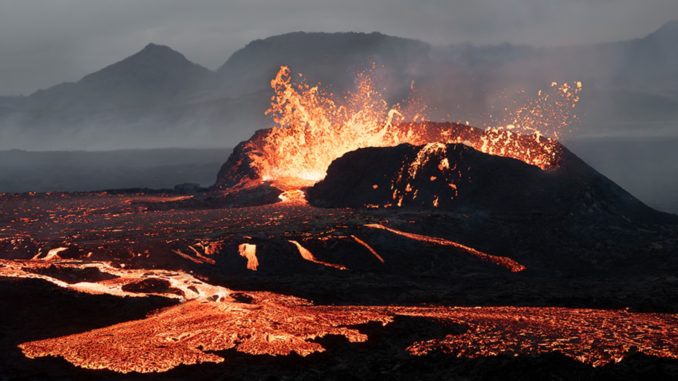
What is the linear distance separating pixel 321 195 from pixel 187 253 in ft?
66.7

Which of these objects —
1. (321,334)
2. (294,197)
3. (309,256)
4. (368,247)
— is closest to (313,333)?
(321,334)

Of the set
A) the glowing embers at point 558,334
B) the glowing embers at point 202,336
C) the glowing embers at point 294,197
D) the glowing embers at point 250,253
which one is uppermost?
the glowing embers at point 294,197

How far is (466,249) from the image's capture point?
38.2 m

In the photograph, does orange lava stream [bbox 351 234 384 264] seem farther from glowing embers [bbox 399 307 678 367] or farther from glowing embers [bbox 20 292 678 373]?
glowing embers [bbox 399 307 678 367]

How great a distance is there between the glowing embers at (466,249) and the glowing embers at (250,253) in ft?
23.9

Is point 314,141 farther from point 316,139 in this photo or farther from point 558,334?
point 558,334

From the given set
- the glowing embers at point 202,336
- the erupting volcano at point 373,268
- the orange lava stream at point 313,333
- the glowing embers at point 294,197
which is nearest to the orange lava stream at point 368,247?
the erupting volcano at point 373,268

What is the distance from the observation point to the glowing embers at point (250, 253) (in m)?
35.8

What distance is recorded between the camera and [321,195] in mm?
55938

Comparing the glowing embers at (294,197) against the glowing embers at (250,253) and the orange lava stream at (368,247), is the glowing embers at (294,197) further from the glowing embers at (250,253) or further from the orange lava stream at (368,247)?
the glowing embers at (250,253)

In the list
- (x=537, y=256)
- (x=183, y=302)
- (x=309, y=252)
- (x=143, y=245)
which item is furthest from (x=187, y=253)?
(x=537, y=256)

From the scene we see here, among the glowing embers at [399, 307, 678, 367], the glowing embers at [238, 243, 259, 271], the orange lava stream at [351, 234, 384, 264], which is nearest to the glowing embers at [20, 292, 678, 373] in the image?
the glowing embers at [399, 307, 678, 367]

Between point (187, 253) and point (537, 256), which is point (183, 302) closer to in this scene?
point (187, 253)

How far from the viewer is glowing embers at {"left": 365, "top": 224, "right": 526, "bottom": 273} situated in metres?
36.8
